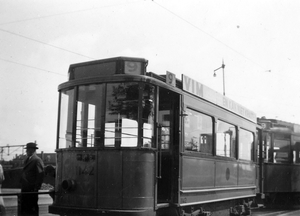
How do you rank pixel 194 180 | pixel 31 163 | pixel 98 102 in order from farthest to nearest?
pixel 194 180, pixel 31 163, pixel 98 102

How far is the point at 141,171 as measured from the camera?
684 centimetres

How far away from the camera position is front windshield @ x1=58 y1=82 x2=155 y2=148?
22.9 feet

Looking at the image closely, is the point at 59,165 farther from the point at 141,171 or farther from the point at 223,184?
the point at 223,184

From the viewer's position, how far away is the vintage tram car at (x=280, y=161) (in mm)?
14852

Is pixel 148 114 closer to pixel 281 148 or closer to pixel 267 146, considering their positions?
pixel 267 146

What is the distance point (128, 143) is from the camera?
6.94m

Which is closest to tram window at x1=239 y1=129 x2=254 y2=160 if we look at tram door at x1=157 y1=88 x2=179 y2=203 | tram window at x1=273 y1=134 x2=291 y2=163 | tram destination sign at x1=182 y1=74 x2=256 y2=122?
tram destination sign at x1=182 y1=74 x2=256 y2=122

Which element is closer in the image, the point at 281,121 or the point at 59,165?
the point at 59,165

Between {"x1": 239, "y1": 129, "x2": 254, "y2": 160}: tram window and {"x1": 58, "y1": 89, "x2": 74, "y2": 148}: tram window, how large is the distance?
5421mm

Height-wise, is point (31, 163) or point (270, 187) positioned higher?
point (31, 163)

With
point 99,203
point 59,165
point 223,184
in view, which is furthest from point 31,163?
point 223,184

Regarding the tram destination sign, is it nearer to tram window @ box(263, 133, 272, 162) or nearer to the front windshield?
the front windshield

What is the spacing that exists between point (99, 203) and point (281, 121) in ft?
36.9

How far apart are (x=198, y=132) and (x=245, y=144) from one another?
3.53m
